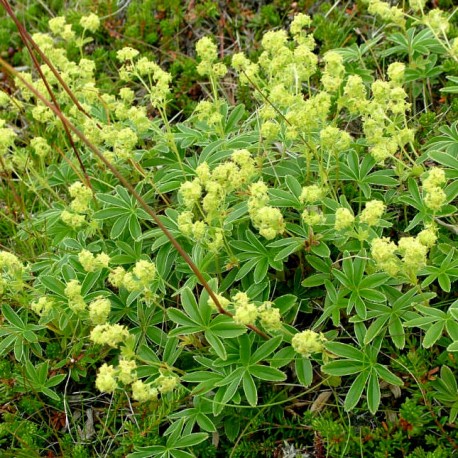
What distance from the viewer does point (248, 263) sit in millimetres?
3137

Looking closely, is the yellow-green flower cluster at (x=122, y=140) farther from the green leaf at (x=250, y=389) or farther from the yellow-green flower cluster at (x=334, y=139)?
the green leaf at (x=250, y=389)

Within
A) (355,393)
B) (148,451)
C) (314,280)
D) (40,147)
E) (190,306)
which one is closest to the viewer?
(355,393)

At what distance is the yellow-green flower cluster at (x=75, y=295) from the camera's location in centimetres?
290

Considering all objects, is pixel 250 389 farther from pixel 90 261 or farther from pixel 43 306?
pixel 43 306

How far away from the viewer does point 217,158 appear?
3506 millimetres

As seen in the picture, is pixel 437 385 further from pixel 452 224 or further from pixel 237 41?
pixel 237 41

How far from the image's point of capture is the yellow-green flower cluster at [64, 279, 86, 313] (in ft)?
9.52

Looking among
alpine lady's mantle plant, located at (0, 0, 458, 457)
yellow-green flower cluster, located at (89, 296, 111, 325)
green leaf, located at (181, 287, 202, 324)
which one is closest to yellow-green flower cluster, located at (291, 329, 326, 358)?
alpine lady's mantle plant, located at (0, 0, 458, 457)

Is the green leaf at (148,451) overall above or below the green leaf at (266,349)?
below

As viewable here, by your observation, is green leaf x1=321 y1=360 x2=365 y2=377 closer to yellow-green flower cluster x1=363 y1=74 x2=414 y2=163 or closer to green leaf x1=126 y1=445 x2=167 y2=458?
green leaf x1=126 y1=445 x2=167 y2=458

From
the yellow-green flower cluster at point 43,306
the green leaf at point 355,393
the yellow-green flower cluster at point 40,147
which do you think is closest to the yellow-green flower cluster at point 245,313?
the green leaf at point 355,393

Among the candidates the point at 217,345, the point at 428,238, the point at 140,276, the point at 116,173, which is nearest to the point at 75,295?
the point at 140,276

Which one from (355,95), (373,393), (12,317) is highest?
(355,95)

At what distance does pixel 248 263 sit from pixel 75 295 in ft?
2.58
